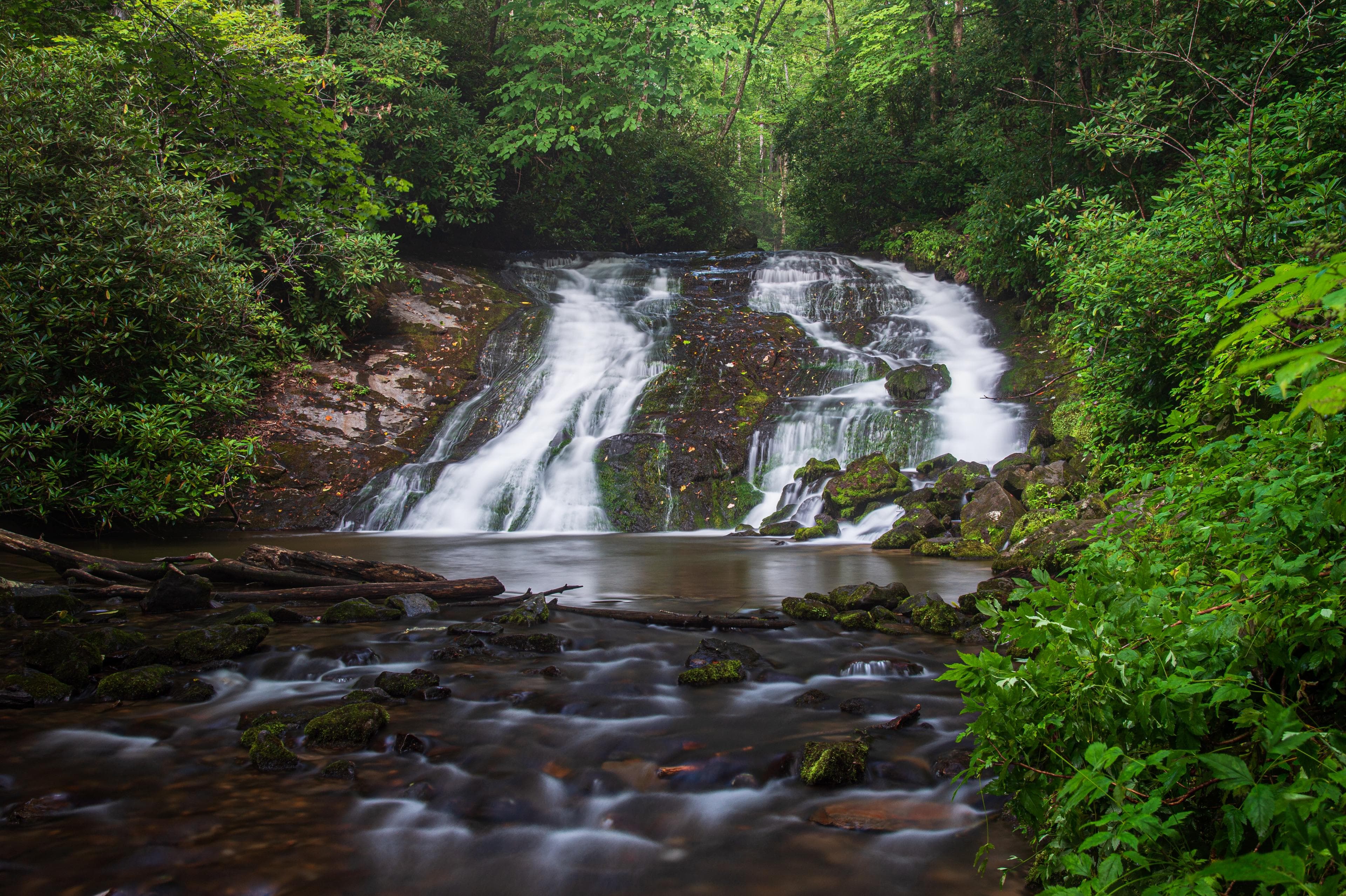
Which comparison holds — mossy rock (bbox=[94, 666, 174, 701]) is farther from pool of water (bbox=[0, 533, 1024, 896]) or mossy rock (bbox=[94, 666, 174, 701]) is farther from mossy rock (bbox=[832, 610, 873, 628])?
mossy rock (bbox=[832, 610, 873, 628])

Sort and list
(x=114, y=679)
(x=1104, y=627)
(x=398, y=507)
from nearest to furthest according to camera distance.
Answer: (x=1104, y=627) < (x=114, y=679) < (x=398, y=507)

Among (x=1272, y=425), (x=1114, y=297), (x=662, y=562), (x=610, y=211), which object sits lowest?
(x=662, y=562)

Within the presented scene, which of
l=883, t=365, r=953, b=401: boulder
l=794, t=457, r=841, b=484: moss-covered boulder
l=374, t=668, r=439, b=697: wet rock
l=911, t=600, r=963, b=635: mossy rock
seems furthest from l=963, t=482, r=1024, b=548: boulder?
l=374, t=668, r=439, b=697: wet rock

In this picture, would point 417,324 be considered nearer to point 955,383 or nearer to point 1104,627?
point 955,383

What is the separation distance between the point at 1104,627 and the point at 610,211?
2553cm

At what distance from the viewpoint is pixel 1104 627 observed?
198cm

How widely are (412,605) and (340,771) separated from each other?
3148 mm

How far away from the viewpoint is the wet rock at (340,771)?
3355 mm

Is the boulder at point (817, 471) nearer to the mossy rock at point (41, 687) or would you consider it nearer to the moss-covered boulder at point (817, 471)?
the moss-covered boulder at point (817, 471)

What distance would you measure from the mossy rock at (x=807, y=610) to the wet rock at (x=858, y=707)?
6.14 feet

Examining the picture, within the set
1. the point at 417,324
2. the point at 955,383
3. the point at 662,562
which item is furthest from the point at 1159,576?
the point at 417,324

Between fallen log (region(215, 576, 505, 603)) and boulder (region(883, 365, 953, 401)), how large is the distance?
33.5 feet

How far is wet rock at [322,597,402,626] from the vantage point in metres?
6.07

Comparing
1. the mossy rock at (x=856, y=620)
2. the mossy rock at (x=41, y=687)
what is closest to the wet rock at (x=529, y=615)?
the mossy rock at (x=856, y=620)
